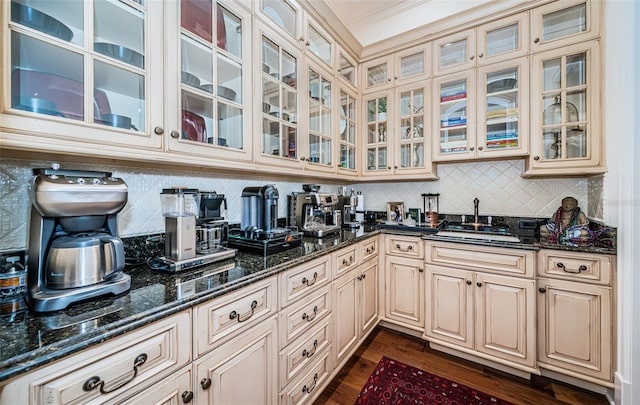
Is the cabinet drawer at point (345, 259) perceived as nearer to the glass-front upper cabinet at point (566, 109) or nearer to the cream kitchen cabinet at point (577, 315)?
the cream kitchen cabinet at point (577, 315)

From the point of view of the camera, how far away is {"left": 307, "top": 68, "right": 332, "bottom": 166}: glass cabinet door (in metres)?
1.95

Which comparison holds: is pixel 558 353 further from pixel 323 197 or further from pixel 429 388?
pixel 323 197

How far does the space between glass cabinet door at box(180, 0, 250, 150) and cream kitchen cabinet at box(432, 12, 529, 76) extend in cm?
175

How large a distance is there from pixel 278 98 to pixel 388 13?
1.89m

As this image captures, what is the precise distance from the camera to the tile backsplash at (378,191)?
3.10ft

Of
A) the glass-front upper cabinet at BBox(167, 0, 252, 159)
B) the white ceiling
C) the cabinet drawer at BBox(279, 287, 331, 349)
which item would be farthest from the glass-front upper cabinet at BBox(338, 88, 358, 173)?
the cabinet drawer at BBox(279, 287, 331, 349)

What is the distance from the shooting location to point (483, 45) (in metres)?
2.06

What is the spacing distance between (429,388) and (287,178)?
5.92 ft

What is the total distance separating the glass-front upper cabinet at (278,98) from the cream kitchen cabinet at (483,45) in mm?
1360

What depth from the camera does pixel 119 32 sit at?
98 centimetres

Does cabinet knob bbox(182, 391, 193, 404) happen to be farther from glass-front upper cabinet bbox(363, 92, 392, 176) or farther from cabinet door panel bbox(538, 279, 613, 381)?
glass-front upper cabinet bbox(363, 92, 392, 176)

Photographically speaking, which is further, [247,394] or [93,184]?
[247,394]

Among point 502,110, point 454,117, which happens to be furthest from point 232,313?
point 502,110

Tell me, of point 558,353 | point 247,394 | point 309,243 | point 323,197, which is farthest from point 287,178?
point 558,353
